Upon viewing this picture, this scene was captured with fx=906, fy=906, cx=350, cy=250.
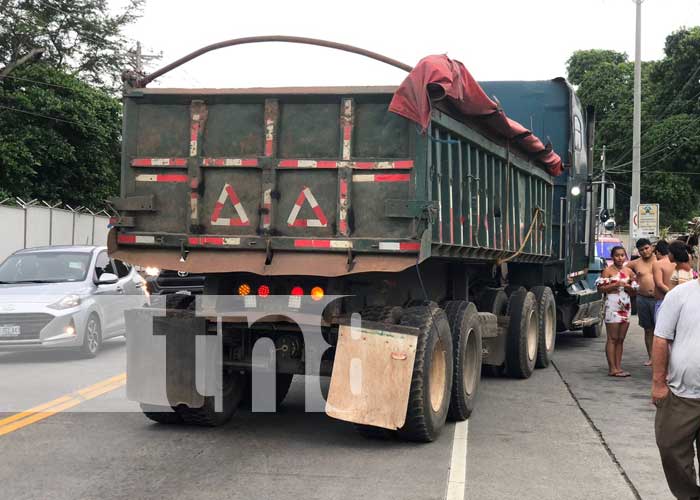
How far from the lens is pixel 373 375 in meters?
6.92

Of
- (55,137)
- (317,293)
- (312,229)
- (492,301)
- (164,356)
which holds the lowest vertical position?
(164,356)

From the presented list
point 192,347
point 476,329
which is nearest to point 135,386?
point 192,347

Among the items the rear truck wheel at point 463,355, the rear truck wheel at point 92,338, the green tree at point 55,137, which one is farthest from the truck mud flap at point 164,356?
the green tree at point 55,137

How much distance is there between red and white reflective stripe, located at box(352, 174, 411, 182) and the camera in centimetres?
698

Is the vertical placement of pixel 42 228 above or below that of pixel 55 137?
below

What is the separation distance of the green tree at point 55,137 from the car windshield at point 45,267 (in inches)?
576

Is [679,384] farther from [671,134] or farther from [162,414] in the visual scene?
[671,134]

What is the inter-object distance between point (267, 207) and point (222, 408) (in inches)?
73.5

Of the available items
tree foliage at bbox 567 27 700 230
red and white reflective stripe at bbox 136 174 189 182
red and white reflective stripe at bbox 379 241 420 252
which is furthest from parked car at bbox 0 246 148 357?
tree foliage at bbox 567 27 700 230

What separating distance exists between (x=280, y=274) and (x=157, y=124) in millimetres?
1663

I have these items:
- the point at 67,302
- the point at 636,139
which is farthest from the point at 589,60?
the point at 67,302

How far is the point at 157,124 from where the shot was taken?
7539 mm

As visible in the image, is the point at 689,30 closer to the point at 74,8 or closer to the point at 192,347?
the point at 74,8

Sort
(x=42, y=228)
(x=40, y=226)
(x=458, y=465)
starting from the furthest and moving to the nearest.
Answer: (x=42, y=228) → (x=40, y=226) → (x=458, y=465)
